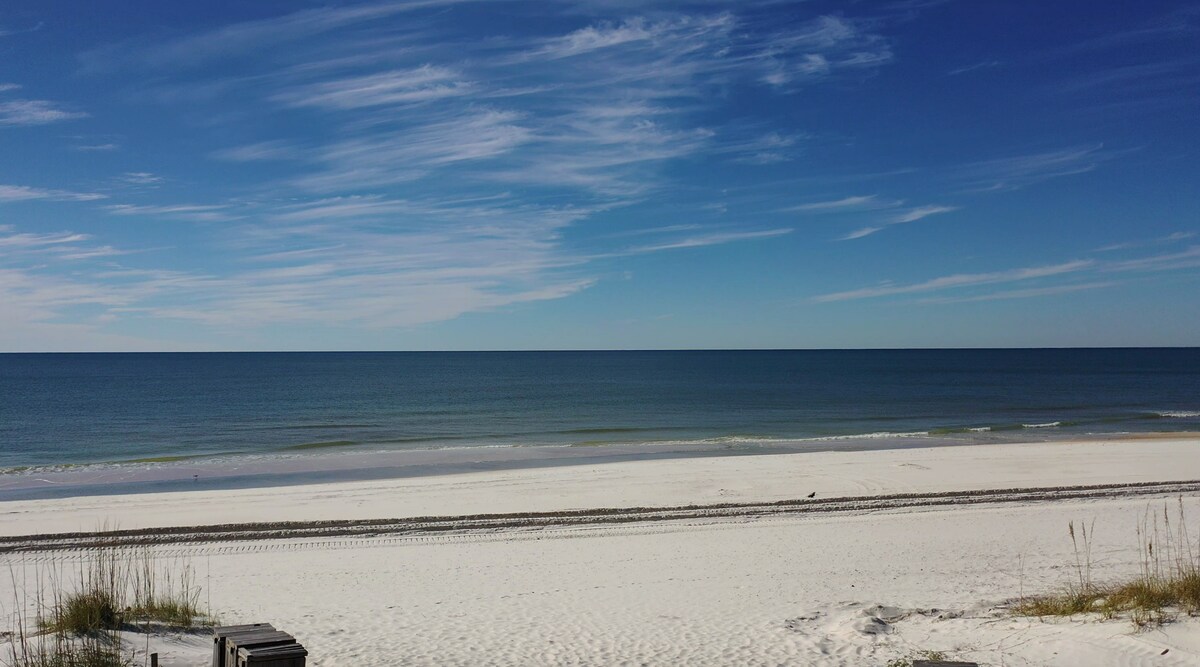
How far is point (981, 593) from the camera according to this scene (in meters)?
10.1

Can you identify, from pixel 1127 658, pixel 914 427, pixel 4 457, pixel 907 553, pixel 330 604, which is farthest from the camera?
pixel 914 427

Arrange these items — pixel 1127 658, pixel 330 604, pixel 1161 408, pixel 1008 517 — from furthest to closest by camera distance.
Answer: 1. pixel 1161 408
2. pixel 1008 517
3. pixel 330 604
4. pixel 1127 658

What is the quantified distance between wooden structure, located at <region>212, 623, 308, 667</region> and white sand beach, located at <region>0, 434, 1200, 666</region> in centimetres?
250

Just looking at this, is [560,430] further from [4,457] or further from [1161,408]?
[1161,408]

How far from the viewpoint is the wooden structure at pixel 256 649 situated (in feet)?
13.9

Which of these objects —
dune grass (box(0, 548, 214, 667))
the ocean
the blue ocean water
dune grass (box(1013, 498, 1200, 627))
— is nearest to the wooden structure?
dune grass (box(0, 548, 214, 667))

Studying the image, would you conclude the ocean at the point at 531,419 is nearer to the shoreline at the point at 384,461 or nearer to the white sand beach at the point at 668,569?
the shoreline at the point at 384,461

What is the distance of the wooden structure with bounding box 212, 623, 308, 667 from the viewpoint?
13.9 ft

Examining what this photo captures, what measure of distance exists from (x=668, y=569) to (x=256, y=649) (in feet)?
26.7

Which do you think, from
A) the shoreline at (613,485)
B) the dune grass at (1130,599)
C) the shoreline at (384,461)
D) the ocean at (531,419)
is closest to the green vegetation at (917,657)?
the dune grass at (1130,599)

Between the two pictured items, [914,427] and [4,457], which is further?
[914,427]

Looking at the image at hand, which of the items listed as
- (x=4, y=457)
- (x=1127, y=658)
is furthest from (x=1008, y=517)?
(x=4, y=457)

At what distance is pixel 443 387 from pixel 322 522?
63538 mm

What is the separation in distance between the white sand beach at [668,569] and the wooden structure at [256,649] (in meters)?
2.50
